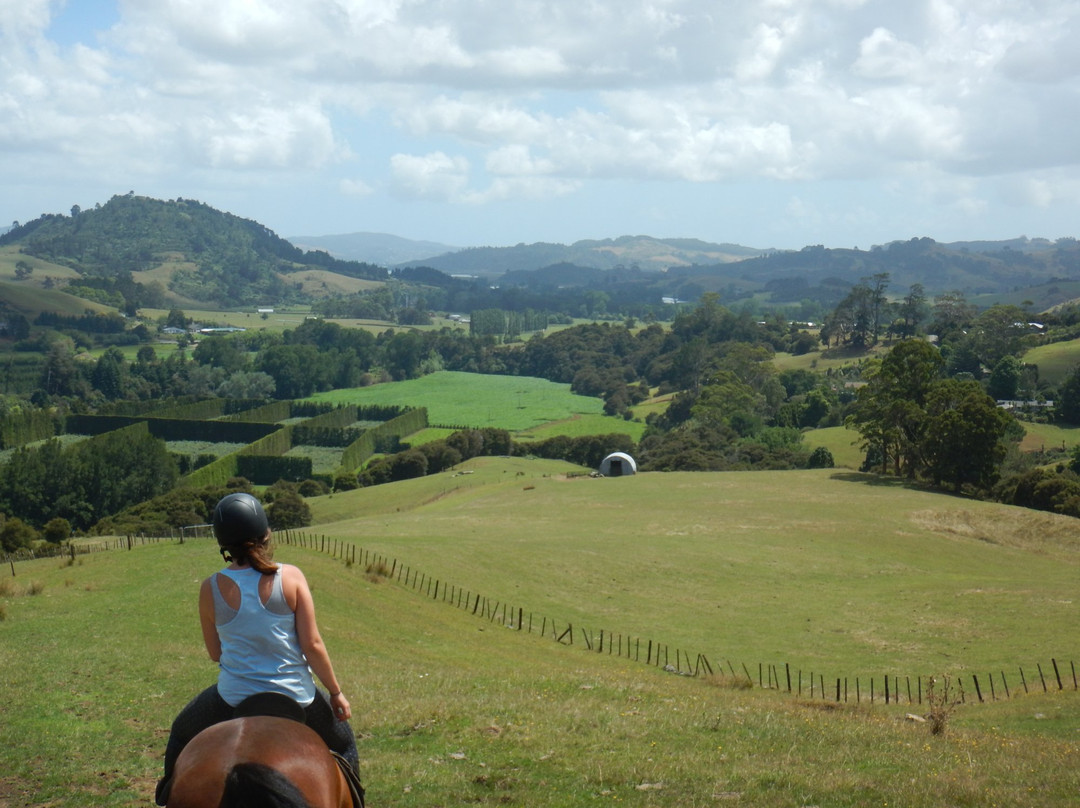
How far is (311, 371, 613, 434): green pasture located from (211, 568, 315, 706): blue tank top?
114661 mm

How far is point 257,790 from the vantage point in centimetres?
514

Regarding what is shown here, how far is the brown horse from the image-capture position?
514 cm

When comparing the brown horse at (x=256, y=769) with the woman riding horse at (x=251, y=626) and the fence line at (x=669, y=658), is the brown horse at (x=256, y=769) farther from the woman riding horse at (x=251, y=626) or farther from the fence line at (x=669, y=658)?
the fence line at (x=669, y=658)

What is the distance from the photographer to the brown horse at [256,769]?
202 inches

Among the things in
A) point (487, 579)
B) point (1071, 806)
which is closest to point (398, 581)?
point (487, 579)

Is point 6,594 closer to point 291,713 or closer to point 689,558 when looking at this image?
point 291,713

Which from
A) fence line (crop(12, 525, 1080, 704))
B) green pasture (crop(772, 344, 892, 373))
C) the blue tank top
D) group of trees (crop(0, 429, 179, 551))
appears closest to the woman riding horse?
the blue tank top

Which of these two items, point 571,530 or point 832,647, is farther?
point 571,530

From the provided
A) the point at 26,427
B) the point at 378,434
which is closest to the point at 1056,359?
the point at 378,434

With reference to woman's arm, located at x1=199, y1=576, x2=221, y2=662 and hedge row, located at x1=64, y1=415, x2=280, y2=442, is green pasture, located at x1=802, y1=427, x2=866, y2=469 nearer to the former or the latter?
hedge row, located at x1=64, y1=415, x2=280, y2=442

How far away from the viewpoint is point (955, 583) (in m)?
42.1

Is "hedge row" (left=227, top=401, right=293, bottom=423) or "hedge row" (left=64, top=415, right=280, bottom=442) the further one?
"hedge row" (left=227, top=401, right=293, bottom=423)

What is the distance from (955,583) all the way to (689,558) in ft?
37.8

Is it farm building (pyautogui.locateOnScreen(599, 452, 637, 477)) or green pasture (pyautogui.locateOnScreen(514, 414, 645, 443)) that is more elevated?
farm building (pyautogui.locateOnScreen(599, 452, 637, 477))
